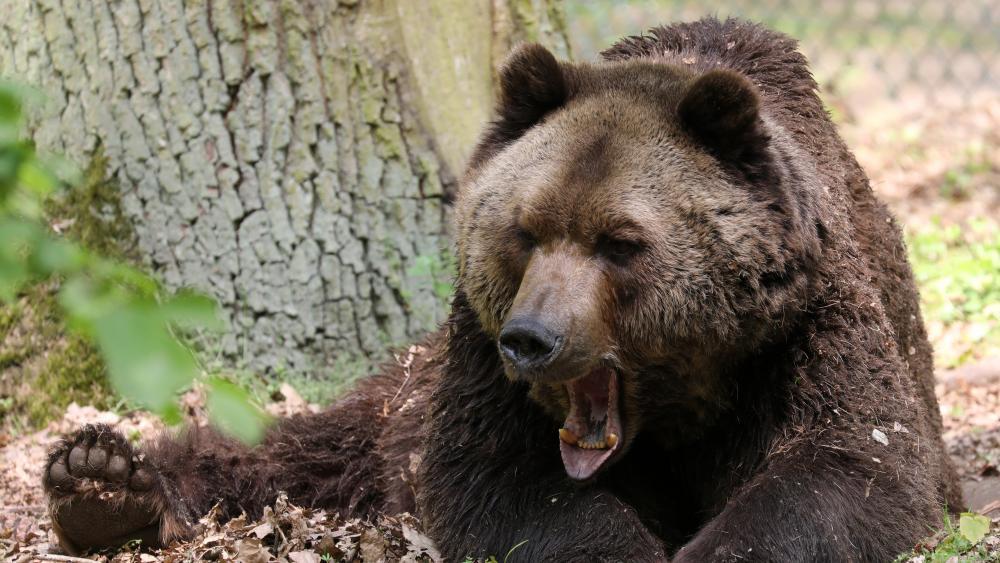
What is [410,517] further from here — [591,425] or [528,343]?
[528,343]

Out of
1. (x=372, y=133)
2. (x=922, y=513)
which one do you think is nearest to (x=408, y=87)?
(x=372, y=133)

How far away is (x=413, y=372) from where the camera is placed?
239 inches

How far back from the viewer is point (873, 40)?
1512 cm

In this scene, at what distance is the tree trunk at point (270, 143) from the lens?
6.76 m

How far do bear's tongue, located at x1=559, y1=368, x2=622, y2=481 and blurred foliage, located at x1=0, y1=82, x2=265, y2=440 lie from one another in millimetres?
2383

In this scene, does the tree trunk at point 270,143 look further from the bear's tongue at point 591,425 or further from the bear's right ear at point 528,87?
the bear's tongue at point 591,425

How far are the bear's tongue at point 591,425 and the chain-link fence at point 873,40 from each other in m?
9.00

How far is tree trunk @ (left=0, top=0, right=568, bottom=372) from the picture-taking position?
6.76m

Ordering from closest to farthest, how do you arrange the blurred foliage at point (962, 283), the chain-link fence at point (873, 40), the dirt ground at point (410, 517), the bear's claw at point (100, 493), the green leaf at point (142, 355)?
1. the green leaf at point (142, 355)
2. the dirt ground at point (410, 517)
3. the bear's claw at point (100, 493)
4. the blurred foliage at point (962, 283)
5. the chain-link fence at point (873, 40)

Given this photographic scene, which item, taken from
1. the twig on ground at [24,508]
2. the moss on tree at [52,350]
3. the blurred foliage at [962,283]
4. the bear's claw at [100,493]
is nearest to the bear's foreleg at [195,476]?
the bear's claw at [100,493]

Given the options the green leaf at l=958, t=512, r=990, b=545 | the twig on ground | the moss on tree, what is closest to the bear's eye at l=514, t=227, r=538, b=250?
the green leaf at l=958, t=512, r=990, b=545

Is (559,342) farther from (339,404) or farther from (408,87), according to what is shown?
(408,87)

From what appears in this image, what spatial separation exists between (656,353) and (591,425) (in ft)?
1.33

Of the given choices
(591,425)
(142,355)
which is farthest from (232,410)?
(591,425)
